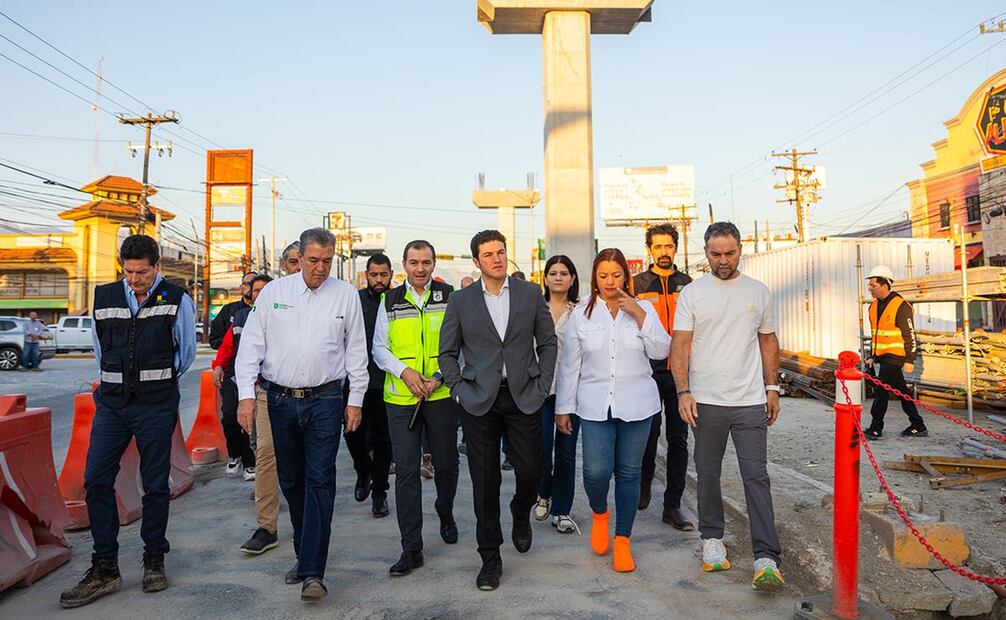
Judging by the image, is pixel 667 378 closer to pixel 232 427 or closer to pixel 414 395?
pixel 414 395

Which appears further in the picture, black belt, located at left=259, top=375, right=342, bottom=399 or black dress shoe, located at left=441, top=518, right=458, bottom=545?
black dress shoe, located at left=441, top=518, right=458, bottom=545

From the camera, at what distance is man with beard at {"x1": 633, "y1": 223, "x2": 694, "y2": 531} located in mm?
4938

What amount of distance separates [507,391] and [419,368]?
2.02 feet

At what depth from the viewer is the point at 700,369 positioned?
4043 mm

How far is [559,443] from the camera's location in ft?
16.3

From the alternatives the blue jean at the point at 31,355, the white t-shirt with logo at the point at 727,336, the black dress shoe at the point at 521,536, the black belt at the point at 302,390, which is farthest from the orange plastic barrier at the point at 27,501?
the blue jean at the point at 31,355

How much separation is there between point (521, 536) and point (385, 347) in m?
1.47

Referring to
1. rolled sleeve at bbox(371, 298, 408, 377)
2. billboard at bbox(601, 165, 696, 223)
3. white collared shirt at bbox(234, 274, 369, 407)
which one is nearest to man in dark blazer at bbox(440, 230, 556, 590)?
rolled sleeve at bbox(371, 298, 408, 377)

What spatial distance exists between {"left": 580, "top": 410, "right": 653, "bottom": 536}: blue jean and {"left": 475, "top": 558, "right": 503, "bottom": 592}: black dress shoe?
0.80m

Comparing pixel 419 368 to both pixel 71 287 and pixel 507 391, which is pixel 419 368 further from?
pixel 71 287

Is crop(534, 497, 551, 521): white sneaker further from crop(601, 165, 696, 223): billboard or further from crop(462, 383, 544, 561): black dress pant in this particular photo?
crop(601, 165, 696, 223): billboard

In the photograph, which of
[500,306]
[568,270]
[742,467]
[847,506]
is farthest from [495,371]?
[847,506]

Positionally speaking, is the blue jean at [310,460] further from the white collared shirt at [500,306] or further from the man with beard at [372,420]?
the man with beard at [372,420]

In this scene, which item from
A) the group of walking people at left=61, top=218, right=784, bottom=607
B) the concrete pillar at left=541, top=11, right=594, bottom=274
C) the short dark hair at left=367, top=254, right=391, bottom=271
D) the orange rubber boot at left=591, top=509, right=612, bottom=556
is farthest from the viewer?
the concrete pillar at left=541, top=11, right=594, bottom=274
